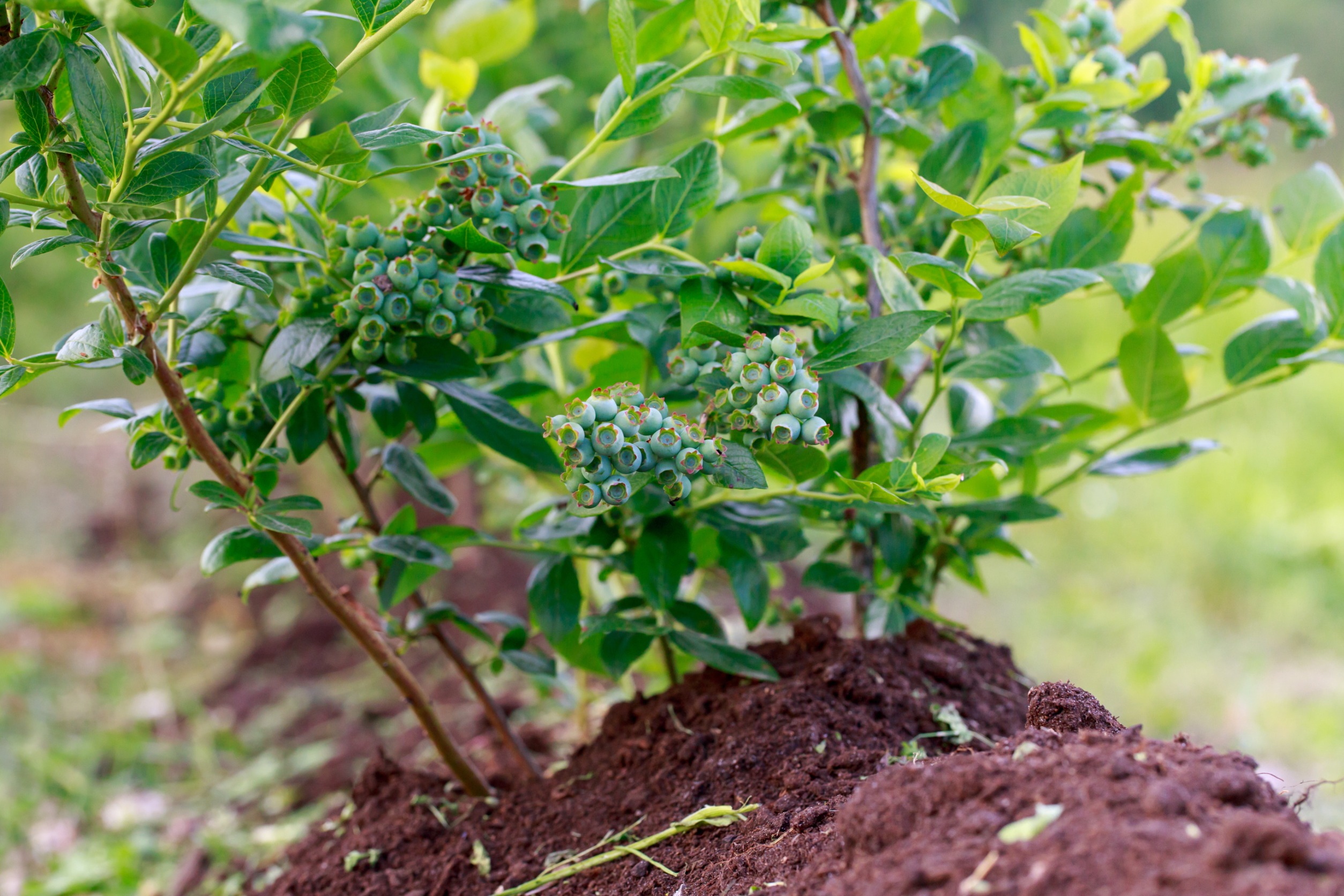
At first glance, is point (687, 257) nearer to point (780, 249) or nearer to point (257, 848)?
point (780, 249)

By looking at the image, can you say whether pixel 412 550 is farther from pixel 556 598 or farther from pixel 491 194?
pixel 491 194

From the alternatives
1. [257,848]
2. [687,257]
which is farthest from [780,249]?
[257,848]

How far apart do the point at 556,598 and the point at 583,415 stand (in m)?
0.38

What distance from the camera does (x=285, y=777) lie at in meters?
1.78

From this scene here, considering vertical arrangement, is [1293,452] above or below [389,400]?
below

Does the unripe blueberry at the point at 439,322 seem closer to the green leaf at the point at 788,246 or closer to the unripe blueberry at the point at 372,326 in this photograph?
the unripe blueberry at the point at 372,326

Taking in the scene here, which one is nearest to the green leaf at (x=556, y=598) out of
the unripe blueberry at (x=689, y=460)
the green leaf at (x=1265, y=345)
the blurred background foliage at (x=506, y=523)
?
the unripe blueberry at (x=689, y=460)

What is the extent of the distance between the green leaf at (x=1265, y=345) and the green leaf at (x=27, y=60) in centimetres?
94

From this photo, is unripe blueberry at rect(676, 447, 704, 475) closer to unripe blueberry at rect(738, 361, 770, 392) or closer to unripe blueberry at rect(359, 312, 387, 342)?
→ unripe blueberry at rect(738, 361, 770, 392)

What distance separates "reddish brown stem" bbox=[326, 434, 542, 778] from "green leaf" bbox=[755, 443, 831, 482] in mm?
374

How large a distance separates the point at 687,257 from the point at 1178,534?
2330 mm

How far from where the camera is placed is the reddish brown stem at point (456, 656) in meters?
0.86

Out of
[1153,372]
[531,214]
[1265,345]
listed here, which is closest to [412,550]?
[531,214]

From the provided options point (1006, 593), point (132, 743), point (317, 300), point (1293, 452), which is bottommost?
point (1293, 452)
